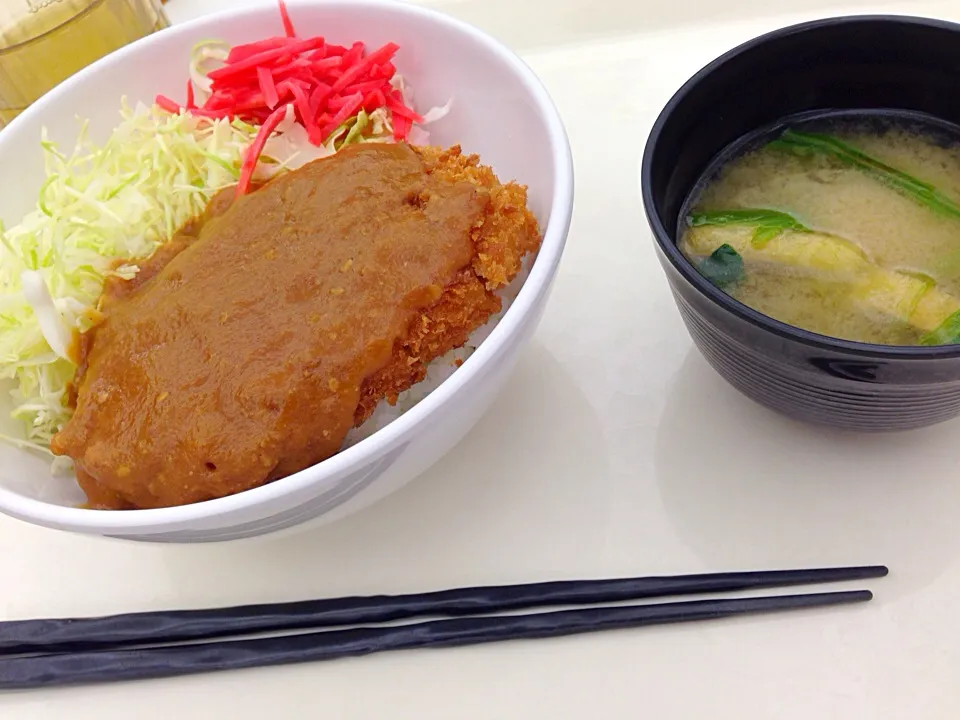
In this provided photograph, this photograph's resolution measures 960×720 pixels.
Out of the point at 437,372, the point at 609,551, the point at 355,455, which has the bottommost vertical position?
the point at 609,551

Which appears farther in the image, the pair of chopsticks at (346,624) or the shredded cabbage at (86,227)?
the shredded cabbage at (86,227)

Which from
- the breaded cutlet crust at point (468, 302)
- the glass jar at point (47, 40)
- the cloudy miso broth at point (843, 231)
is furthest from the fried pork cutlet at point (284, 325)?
the glass jar at point (47, 40)

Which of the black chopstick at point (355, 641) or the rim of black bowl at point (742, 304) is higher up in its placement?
the rim of black bowl at point (742, 304)

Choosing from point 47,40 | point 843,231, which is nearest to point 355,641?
point 843,231

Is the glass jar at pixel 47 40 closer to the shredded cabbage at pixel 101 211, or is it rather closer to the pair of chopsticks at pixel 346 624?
the shredded cabbage at pixel 101 211

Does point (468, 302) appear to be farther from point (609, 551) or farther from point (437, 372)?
point (609, 551)

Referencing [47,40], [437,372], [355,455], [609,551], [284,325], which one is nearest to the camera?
[355,455]

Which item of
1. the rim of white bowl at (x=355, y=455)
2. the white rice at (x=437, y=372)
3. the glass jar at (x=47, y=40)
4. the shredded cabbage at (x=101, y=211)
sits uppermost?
the glass jar at (x=47, y=40)

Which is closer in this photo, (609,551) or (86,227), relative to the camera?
(609,551)
